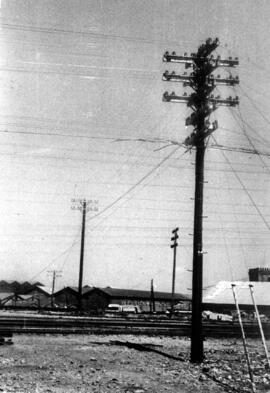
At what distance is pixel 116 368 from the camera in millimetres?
11250

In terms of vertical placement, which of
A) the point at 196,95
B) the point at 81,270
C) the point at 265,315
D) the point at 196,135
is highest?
the point at 196,95

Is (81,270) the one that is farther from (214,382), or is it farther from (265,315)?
(214,382)

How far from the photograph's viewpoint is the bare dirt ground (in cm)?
920

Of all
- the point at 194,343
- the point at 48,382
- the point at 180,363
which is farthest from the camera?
the point at 194,343

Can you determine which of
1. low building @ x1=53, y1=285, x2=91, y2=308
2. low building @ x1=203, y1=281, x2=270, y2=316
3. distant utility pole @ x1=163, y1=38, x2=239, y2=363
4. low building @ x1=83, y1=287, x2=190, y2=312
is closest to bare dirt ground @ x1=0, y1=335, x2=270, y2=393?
distant utility pole @ x1=163, y1=38, x2=239, y2=363

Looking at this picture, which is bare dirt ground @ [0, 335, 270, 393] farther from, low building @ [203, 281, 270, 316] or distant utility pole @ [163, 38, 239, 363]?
low building @ [203, 281, 270, 316]

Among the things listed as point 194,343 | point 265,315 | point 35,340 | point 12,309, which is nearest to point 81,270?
point 12,309

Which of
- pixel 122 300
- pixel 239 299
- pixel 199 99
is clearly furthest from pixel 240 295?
pixel 199 99

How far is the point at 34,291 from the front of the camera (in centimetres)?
8962

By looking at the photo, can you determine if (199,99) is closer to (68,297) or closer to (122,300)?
(122,300)

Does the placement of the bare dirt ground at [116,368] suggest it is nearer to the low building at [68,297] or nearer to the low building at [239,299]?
the low building at [239,299]

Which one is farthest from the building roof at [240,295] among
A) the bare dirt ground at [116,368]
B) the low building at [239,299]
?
the bare dirt ground at [116,368]

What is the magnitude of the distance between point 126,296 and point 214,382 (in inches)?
2271

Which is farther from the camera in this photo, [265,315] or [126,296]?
[126,296]
